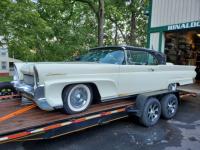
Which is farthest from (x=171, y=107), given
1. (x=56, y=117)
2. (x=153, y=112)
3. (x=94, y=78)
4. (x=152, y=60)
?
(x=56, y=117)

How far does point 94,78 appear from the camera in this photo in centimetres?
390

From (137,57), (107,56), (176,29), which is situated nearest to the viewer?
(107,56)

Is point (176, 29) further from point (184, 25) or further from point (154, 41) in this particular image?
point (154, 41)

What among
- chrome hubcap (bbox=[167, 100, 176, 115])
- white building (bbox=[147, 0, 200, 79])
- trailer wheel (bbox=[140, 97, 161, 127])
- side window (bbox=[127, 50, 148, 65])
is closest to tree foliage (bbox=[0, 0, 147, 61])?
white building (bbox=[147, 0, 200, 79])

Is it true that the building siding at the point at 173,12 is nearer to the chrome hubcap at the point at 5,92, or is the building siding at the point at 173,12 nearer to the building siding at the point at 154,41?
the building siding at the point at 154,41

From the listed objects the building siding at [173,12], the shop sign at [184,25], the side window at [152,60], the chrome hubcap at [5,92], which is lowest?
the chrome hubcap at [5,92]

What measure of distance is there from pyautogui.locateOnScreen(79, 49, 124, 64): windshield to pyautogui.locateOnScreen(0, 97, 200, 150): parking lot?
59.9 inches

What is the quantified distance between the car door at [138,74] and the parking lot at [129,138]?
0.85 metres

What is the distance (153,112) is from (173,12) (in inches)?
244

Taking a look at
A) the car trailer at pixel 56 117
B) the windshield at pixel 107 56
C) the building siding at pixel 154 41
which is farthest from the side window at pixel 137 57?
the building siding at pixel 154 41

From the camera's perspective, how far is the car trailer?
9.84ft

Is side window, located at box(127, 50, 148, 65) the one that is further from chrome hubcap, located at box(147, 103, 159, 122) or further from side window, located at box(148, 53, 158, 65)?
chrome hubcap, located at box(147, 103, 159, 122)

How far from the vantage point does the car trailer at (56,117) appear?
9.84 ft

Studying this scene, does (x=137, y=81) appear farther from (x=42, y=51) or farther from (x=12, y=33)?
(x=42, y=51)
